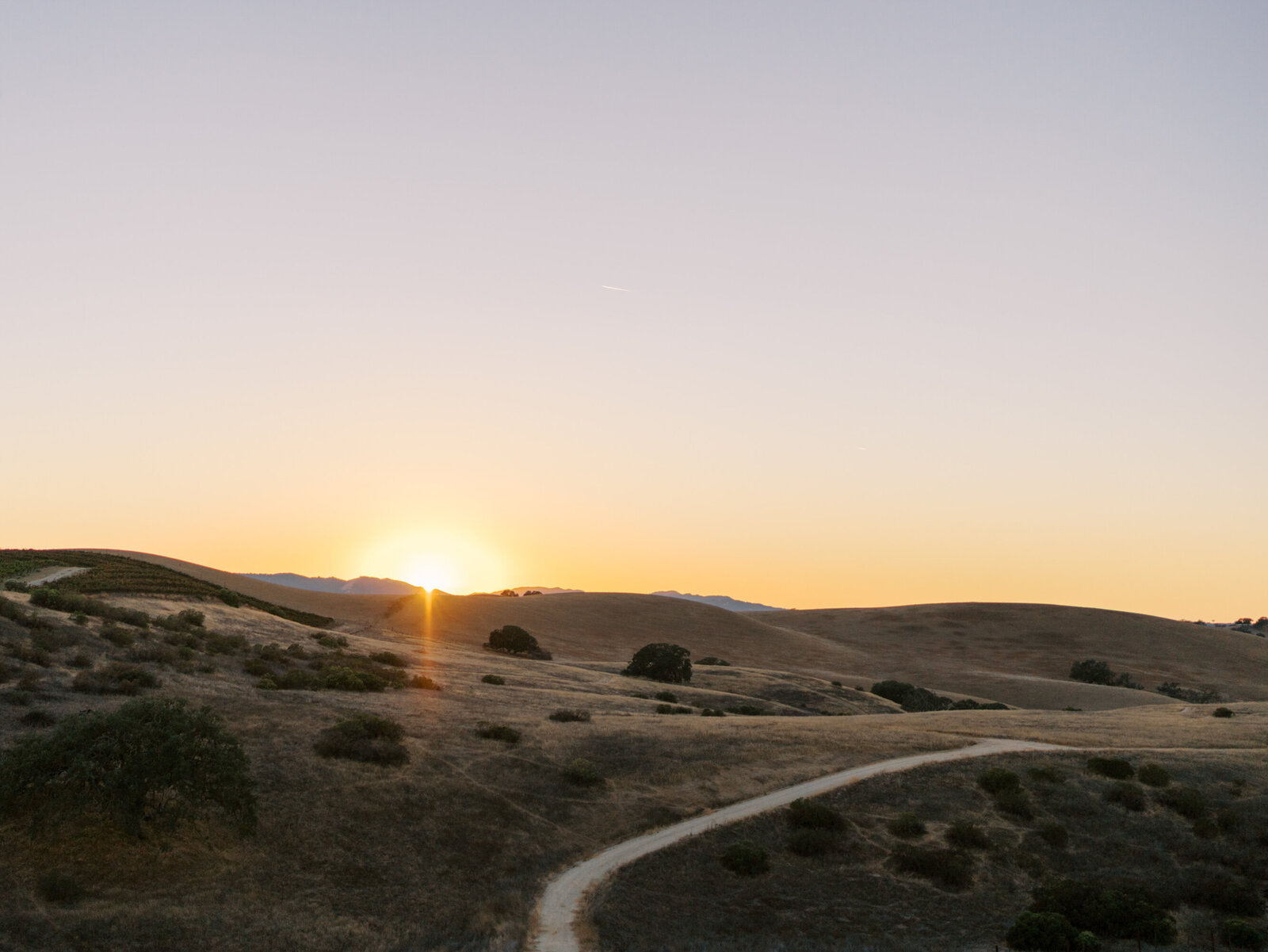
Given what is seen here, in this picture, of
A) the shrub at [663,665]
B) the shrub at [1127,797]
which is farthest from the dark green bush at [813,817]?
the shrub at [663,665]

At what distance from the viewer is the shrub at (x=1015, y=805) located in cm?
3594

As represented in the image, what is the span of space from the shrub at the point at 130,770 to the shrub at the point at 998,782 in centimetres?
2983

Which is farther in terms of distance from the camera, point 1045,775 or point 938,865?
point 1045,775

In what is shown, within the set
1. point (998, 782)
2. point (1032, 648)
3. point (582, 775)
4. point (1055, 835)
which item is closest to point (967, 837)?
point (1055, 835)

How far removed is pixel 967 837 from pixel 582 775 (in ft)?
50.8


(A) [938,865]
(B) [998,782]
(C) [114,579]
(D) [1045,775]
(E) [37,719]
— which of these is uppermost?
(C) [114,579]

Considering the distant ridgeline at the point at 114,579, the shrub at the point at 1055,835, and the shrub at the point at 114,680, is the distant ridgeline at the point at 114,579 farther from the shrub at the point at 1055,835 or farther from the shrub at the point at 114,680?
the shrub at the point at 1055,835

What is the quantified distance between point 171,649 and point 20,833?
879 inches

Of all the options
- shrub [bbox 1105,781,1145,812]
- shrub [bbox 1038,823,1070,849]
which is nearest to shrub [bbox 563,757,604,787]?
shrub [bbox 1038,823,1070,849]

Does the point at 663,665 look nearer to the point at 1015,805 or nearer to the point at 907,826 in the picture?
the point at 1015,805

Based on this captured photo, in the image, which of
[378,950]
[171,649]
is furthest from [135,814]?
[171,649]

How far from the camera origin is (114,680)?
38.8 meters

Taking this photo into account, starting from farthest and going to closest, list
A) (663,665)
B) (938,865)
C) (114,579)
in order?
(663,665) < (114,579) < (938,865)

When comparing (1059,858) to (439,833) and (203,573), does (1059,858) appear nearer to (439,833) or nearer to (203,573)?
(439,833)
